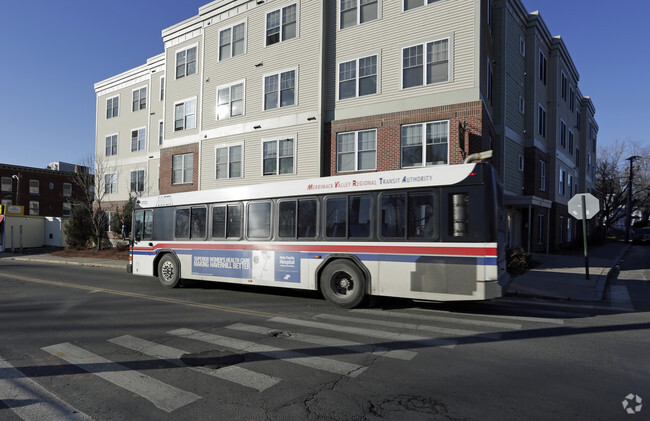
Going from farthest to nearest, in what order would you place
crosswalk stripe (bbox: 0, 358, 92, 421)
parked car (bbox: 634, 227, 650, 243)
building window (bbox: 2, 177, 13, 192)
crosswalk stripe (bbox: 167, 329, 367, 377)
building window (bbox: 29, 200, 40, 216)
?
1. building window (bbox: 29, 200, 40, 216)
2. building window (bbox: 2, 177, 13, 192)
3. parked car (bbox: 634, 227, 650, 243)
4. crosswalk stripe (bbox: 167, 329, 367, 377)
5. crosswalk stripe (bbox: 0, 358, 92, 421)

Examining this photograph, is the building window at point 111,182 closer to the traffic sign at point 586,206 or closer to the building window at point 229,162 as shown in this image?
the building window at point 229,162

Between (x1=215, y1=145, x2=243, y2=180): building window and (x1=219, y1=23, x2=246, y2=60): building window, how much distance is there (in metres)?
5.02

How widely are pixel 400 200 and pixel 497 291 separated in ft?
8.64

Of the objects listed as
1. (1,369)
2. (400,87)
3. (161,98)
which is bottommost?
(1,369)

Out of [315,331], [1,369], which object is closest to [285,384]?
[315,331]

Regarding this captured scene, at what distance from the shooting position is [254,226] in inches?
410

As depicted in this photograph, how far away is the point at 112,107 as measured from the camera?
107ft

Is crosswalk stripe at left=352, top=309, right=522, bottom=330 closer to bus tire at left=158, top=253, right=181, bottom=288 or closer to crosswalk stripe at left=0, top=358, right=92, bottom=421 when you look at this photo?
crosswalk stripe at left=0, top=358, right=92, bottom=421

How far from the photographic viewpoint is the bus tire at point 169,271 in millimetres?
11937

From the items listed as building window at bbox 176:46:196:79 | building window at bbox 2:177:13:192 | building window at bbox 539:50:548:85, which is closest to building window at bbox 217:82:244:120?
building window at bbox 176:46:196:79

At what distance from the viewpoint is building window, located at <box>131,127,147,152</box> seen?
30.0 metres

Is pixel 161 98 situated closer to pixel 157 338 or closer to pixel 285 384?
pixel 157 338

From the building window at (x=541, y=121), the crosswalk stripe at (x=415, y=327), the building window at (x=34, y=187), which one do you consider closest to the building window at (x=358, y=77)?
the crosswalk stripe at (x=415, y=327)

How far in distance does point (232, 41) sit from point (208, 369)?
63.9 feet
